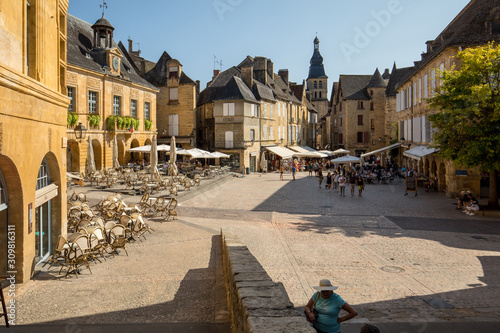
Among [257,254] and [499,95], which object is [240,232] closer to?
[257,254]

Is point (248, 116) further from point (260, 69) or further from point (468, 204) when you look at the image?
point (468, 204)

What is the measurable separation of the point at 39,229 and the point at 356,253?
307 inches

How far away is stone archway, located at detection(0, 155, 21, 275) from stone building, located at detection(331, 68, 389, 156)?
2094 inches

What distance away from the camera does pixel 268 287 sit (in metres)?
5.22

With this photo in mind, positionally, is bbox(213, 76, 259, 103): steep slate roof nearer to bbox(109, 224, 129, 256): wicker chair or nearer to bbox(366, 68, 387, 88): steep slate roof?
bbox(366, 68, 387, 88): steep slate roof

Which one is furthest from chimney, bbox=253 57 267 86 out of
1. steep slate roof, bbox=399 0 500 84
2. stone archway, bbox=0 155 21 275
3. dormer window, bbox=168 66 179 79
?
stone archway, bbox=0 155 21 275

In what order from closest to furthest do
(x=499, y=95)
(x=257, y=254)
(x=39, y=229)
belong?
1. (x=39, y=229)
2. (x=257, y=254)
3. (x=499, y=95)

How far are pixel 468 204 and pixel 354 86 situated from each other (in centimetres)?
4394

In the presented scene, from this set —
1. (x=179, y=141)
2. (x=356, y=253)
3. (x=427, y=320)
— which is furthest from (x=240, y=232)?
(x=179, y=141)

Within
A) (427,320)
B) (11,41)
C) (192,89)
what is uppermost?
(192,89)

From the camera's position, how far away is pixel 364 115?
58.1 meters

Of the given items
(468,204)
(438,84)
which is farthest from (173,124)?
(468,204)

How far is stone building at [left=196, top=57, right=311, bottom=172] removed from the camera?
40.9 metres

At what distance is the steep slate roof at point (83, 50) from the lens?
94.1ft
